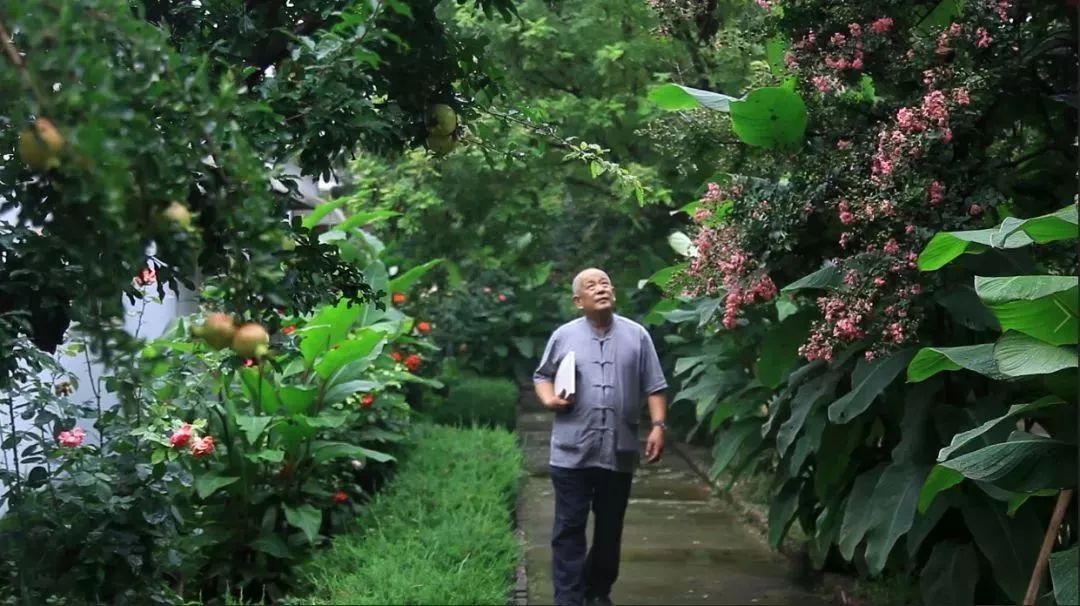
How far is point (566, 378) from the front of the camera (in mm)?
7387

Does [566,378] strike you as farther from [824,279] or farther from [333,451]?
[824,279]

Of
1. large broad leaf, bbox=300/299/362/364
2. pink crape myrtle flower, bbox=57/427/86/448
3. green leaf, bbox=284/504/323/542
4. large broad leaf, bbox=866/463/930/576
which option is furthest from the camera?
large broad leaf, bbox=300/299/362/364

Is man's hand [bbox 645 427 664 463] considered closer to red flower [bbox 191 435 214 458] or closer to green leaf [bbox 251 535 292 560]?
green leaf [bbox 251 535 292 560]

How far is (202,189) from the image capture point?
9.92 ft

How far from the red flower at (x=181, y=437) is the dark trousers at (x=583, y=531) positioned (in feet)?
7.54

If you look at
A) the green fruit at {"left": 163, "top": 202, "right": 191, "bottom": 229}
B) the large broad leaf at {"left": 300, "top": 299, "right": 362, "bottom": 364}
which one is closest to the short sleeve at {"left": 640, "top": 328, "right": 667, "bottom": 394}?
the large broad leaf at {"left": 300, "top": 299, "right": 362, "bottom": 364}

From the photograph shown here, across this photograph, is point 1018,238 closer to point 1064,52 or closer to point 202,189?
point 1064,52

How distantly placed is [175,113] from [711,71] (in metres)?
8.50

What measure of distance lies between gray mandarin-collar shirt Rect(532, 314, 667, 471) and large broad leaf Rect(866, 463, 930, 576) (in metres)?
1.57

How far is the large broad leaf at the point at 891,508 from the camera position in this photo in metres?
6.05

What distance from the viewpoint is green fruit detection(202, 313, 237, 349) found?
2285 millimetres

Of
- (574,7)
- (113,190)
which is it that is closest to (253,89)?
(113,190)

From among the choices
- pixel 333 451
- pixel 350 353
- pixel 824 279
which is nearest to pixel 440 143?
pixel 824 279

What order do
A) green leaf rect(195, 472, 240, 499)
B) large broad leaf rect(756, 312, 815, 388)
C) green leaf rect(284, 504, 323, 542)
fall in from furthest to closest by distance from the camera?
green leaf rect(284, 504, 323, 542) < green leaf rect(195, 472, 240, 499) < large broad leaf rect(756, 312, 815, 388)
